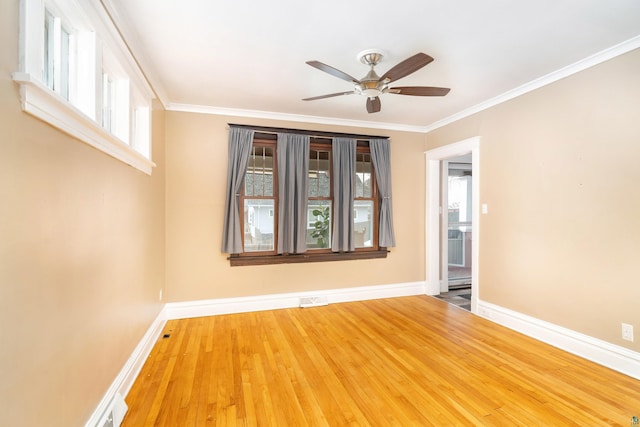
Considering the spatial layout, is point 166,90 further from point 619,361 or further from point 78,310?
point 619,361

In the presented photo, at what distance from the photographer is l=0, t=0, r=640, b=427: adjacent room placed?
139cm

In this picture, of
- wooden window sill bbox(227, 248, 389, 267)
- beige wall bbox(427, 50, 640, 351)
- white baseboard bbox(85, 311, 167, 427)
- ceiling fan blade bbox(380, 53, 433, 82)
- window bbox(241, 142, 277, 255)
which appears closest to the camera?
white baseboard bbox(85, 311, 167, 427)

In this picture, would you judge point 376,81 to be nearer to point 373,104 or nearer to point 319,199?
point 373,104

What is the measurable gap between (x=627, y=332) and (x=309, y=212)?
3.47m

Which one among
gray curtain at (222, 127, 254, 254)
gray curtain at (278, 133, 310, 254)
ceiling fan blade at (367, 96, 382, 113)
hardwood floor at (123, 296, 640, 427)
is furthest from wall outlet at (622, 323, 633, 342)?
gray curtain at (222, 127, 254, 254)

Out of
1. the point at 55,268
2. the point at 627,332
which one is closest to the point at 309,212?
the point at 55,268

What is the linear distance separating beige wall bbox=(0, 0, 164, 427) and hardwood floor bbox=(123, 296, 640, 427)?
24.2 inches

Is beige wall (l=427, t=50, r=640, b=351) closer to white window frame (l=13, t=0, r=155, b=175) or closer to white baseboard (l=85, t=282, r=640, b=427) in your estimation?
white baseboard (l=85, t=282, r=640, b=427)

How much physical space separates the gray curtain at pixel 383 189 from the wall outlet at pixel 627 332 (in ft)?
8.28

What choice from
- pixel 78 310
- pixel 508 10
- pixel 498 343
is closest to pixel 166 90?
pixel 78 310

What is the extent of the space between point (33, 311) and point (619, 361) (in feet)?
13.1

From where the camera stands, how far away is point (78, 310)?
1486 mm

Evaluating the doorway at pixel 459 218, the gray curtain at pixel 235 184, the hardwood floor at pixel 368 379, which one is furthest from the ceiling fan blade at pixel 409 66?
the doorway at pixel 459 218

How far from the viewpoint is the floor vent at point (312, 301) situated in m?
4.03
